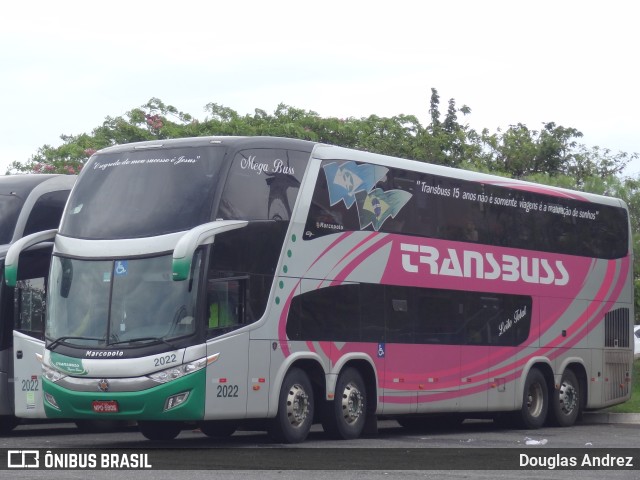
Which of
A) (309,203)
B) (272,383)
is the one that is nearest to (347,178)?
(309,203)

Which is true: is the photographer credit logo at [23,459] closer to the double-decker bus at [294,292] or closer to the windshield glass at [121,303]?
the double-decker bus at [294,292]

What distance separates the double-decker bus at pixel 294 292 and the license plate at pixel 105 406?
0.03 meters

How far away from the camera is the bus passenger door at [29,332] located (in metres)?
19.1

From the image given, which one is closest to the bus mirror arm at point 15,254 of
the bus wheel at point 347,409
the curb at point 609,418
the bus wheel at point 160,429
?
the bus wheel at point 160,429

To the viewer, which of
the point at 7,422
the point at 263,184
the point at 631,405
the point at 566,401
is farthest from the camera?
the point at 631,405

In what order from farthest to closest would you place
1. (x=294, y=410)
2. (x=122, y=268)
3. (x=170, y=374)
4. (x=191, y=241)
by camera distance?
(x=294, y=410) < (x=122, y=268) < (x=170, y=374) < (x=191, y=241)

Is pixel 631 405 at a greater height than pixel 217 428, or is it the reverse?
pixel 217 428

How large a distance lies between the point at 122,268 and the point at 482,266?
23.4 ft

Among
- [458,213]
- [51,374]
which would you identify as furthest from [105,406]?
[458,213]

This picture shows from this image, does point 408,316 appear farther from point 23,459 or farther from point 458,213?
point 23,459

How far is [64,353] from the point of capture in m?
17.0

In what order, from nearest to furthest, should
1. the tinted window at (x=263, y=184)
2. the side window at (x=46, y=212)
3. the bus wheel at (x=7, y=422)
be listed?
1. the tinted window at (x=263, y=184)
2. the side window at (x=46, y=212)
3. the bus wheel at (x=7, y=422)

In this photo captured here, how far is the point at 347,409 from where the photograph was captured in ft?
62.1

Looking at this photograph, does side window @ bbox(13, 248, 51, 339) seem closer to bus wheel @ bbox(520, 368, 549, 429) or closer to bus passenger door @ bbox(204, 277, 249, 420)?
bus passenger door @ bbox(204, 277, 249, 420)
